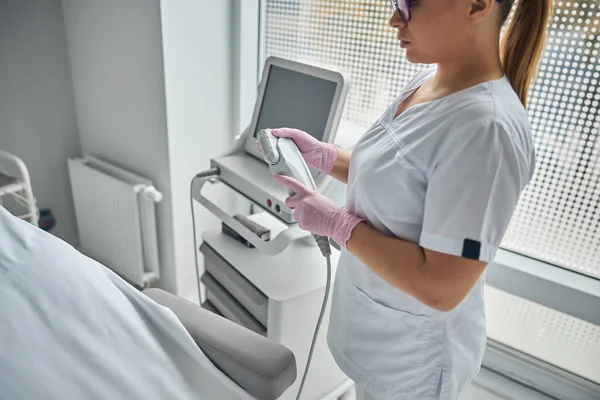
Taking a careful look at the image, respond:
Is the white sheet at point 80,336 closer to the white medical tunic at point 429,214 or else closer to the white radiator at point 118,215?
the white medical tunic at point 429,214

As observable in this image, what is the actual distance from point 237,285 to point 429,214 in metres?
0.78

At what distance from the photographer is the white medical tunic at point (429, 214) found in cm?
73

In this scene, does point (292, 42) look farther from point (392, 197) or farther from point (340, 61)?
point (392, 197)

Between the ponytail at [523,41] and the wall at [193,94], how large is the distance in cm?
118

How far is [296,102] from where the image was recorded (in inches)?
53.3

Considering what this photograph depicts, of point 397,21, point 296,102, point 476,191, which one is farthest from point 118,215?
point 476,191

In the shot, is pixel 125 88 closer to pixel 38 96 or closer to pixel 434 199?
pixel 38 96

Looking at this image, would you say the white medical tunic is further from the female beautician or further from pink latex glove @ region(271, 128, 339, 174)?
pink latex glove @ region(271, 128, 339, 174)

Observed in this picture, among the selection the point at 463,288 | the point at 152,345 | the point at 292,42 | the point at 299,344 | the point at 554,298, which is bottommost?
the point at 299,344

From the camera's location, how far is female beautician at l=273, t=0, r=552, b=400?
A: 2.41 ft

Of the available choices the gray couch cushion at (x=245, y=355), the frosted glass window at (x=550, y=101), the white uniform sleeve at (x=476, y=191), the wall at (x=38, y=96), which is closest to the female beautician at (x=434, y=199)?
the white uniform sleeve at (x=476, y=191)

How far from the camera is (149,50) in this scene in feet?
5.54

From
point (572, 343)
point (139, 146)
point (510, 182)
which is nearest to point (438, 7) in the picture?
point (510, 182)

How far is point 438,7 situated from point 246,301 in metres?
0.98
